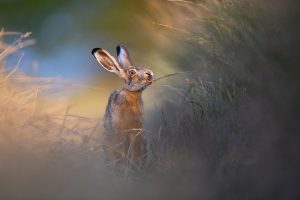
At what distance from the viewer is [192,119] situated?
6.50 meters

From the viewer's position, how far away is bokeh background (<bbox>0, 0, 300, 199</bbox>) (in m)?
5.36

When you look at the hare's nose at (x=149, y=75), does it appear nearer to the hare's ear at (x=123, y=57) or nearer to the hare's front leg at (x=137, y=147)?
the hare's ear at (x=123, y=57)

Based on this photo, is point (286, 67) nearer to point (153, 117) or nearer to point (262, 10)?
point (262, 10)

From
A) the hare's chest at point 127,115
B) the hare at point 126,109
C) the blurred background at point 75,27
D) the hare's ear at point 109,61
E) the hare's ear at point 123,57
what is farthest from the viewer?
the blurred background at point 75,27

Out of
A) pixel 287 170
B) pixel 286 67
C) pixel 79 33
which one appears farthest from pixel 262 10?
pixel 79 33

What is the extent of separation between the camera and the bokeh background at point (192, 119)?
5363mm

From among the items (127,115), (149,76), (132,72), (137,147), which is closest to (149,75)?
(149,76)

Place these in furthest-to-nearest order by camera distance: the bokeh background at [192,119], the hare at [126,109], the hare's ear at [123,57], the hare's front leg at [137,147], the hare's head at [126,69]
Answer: the hare's ear at [123,57]
the hare's head at [126,69]
the hare at [126,109]
the hare's front leg at [137,147]
the bokeh background at [192,119]

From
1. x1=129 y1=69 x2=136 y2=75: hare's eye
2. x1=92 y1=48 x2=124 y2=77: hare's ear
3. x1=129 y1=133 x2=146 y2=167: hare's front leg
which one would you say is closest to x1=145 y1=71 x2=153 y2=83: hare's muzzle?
x1=129 y1=69 x2=136 y2=75: hare's eye

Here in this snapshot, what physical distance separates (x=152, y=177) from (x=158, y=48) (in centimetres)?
228

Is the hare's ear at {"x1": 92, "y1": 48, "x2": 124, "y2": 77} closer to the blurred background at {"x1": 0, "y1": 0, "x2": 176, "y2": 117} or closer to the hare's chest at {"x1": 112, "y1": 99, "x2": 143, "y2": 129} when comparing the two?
the hare's chest at {"x1": 112, "y1": 99, "x2": 143, "y2": 129}

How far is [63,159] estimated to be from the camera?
19.1 feet

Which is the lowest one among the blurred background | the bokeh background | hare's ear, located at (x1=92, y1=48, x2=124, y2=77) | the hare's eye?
the bokeh background

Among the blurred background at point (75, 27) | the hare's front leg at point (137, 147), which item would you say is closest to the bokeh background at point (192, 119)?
the hare's front leg at point (137, 147)
